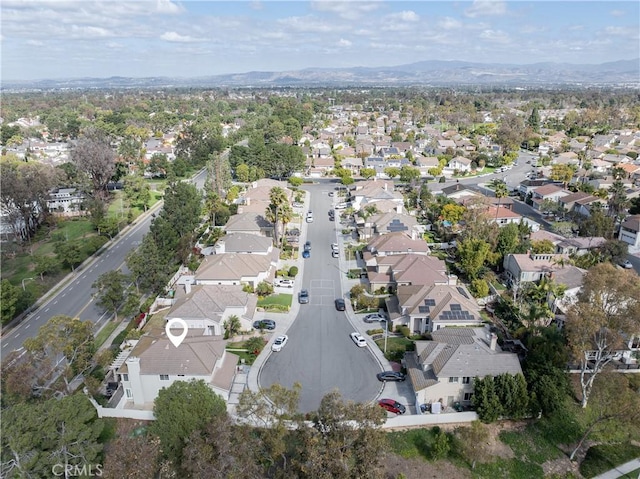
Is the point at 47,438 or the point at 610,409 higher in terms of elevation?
the point at 47,438

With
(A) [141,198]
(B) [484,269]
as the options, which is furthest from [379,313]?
(A) [141,198]

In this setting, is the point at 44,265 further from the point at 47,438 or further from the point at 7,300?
the point at 47,438

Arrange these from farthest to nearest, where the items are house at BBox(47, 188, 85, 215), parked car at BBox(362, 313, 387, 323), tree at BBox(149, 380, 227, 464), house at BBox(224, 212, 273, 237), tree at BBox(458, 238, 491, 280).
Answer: house at BBox(47, 188, 85, 215) < house at BBox(224, 212, 273, 237) < tree at BBox(458, 238, 491, 280) < parked car at BBox(362, 313, 387, 323) < tree at BBox(149, 380, 227, 464)

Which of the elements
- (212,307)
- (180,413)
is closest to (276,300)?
(212,307)

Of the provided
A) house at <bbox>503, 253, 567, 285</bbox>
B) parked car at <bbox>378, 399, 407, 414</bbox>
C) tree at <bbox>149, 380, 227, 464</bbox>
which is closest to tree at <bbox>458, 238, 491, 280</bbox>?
house at <bbox>503, 253, 567, 285</bbox>

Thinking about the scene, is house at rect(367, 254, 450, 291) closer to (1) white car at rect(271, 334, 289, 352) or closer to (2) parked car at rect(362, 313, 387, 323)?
(2) parked car at rect(362, 313, 387, 323)

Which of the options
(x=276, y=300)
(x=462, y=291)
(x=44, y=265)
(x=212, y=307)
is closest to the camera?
(x=212, y=307)
